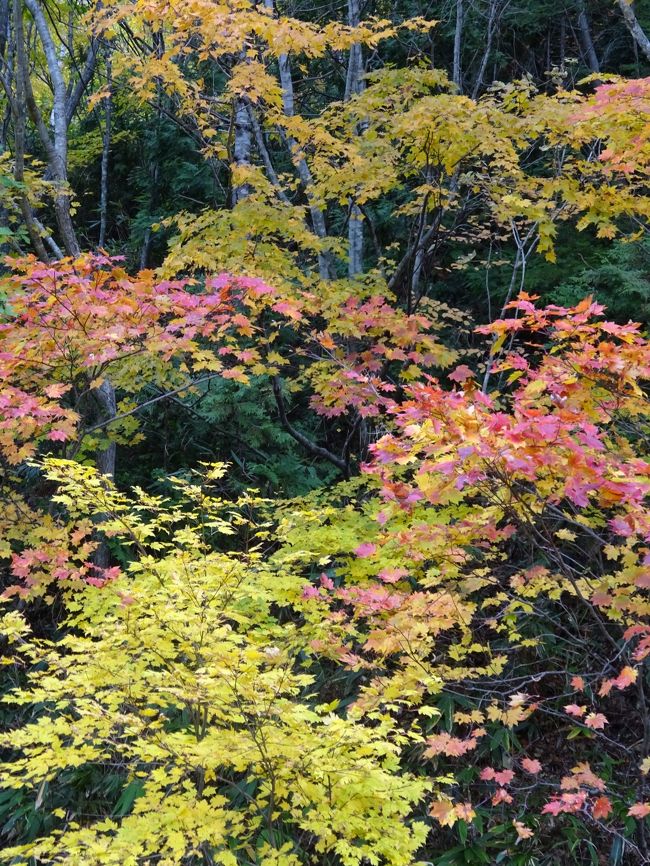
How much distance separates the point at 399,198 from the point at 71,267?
17.9ft

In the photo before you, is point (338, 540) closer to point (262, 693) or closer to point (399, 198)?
point (262, 693)

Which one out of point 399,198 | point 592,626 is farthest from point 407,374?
point 399,198

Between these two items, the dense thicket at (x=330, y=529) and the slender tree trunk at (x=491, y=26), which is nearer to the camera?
the dense thicket at (x=330, y=529)

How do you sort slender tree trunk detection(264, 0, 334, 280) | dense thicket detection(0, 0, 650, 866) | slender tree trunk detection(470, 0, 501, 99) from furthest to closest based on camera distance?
slender tree trunk detection(470, 0, 501, 99), slender tree trunk detection(264, 0, 334, 280), dense thicket detection(0, 0, 650, 866)

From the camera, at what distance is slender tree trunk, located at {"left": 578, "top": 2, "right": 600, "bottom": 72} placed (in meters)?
8.95

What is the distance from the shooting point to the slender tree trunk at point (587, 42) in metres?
8.95

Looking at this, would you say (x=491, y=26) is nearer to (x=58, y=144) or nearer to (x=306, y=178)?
(x=306, y=178)

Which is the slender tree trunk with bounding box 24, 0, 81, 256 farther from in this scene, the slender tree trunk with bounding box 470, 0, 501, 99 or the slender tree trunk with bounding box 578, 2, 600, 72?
the slender tree trunk with bounding box 578, 2, 600, 72

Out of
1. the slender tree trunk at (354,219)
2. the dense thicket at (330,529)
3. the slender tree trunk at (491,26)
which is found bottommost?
the dense thicket at (330,529)

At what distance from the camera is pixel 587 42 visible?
9023 mm

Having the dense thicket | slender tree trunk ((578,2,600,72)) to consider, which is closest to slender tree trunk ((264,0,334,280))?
the dense thicket

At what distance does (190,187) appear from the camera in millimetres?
9867

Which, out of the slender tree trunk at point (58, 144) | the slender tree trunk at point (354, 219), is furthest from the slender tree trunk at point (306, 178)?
the slender tree trunk at point (58, 144)

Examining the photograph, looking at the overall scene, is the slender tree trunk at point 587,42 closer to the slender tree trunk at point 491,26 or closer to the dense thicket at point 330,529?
the dense thicket at point 330,529
